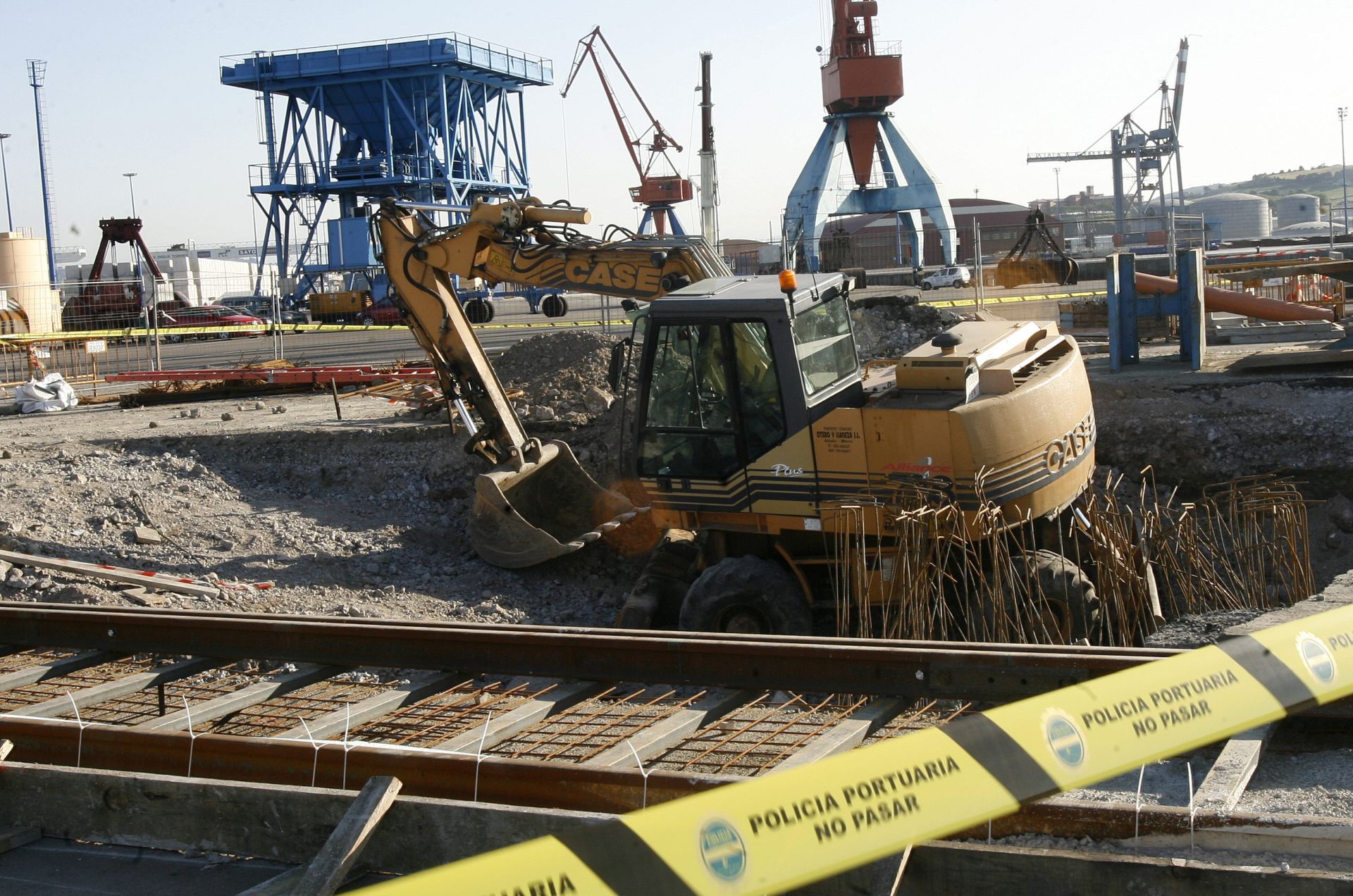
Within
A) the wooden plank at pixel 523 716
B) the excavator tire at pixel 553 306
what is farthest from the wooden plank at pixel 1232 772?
the excavator tire at pixel 553 306

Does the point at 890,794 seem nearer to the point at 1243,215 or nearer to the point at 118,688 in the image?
the point at 118,688

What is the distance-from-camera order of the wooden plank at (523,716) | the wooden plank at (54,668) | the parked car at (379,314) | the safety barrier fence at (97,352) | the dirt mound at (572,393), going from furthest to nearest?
the parked car at (379,314), the safety barrier fence at (97,352), the dirt mound at (572,393), the wooden plank at (54,668), the wooden plank at (523,716)

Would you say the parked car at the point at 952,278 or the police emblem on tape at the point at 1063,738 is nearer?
the police emblem on tape at the point at 1063,738

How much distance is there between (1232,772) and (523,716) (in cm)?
272

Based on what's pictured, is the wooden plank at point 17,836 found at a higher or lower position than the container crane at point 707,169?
lower

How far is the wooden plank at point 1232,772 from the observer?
12.2 ft

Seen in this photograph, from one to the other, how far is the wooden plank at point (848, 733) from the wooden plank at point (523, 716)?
1.15m

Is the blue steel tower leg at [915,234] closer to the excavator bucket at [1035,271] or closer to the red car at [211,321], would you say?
the excavator bucket at [1035,271]

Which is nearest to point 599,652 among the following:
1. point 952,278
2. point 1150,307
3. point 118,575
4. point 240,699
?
point 240,699

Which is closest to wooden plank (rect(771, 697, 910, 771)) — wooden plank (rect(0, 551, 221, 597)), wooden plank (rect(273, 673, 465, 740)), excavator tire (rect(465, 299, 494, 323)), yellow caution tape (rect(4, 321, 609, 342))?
wooden plank (rect(273, 673, 465, 740))

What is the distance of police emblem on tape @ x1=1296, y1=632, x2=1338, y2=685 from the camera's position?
3396mm

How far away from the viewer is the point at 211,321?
123ft

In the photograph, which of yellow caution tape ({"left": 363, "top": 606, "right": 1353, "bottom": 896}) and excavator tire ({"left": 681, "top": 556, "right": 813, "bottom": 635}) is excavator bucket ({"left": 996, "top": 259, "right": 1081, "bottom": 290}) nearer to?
excavator tire ({"left": 681, "top": 556, "right": 813, "bottom": 635})

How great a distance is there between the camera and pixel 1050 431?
7.88 m
